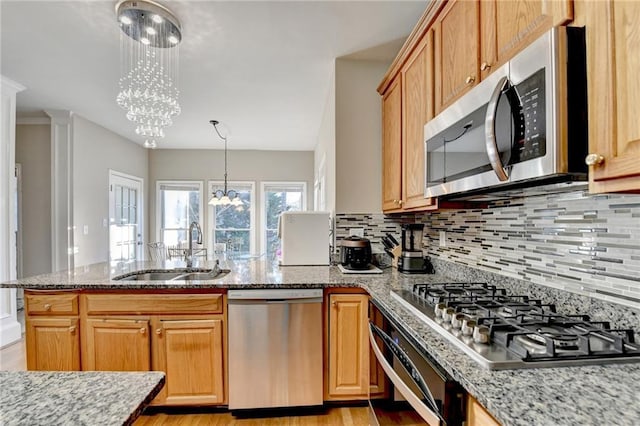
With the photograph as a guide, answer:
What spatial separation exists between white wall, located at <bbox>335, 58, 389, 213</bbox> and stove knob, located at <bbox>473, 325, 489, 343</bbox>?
1.79m

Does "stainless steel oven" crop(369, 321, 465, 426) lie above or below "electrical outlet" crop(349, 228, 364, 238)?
→ below

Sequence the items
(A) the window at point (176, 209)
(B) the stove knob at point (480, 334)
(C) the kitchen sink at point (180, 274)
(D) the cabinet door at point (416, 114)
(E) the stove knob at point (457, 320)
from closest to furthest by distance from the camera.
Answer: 1. (B) the stove knob at point (480, 334)
2. (E) the stove knob at point (457, 320)
3. (D) the cabinet door at point (416, 114)
4. (C) the kitchen sink at point (180, 274)
5. (A) the window at point (176, 209)

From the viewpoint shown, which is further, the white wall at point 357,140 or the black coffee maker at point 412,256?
the white wall at point 357,140

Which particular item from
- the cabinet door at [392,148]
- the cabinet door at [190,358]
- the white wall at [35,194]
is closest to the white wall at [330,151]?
the cabinet door at [392,148]

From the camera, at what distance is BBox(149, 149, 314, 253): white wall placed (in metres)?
6.16

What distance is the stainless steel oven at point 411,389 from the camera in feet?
2.78

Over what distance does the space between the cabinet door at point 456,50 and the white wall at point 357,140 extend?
1107 mm

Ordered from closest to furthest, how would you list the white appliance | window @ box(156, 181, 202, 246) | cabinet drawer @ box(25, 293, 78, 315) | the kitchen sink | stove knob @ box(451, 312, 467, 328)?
stove knob @ box(451, 312, 467, 328) < cabinet drawer @ box(25, 293, 78, 315) < the kitchen sink < the white appliance < window @ box(156, 181, 202, 246)

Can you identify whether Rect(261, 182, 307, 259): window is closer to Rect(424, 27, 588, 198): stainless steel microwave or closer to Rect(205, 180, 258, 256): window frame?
Rect(205, 180, 258, 256): window frame

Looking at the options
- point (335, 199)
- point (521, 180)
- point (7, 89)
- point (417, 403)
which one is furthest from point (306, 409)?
point (7, 89)

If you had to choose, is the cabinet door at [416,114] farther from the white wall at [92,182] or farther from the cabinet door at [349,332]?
the white wall at [92,182]

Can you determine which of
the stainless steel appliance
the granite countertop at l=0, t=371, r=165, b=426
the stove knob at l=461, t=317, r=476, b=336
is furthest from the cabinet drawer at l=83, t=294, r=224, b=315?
the stove knob at l=461, t=317, r=476, b=336

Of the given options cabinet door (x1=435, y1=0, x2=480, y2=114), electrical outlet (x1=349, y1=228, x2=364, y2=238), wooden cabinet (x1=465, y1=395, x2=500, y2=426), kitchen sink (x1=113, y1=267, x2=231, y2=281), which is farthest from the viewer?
electrical outlet (x1=349, y1=228, x2=364, y2=238)

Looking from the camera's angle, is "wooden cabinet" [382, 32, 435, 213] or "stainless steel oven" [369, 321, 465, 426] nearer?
"stainless steel oven" [369, 321, 465, 426]
